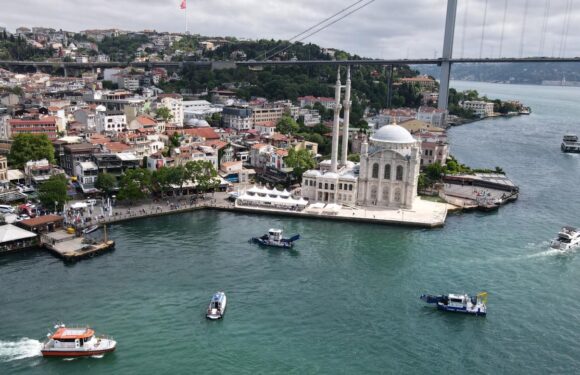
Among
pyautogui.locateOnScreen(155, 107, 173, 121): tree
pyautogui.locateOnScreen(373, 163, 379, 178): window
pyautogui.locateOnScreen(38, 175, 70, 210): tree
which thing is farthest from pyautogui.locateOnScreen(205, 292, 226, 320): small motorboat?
pyautogui.locateOnScreen(155, 107, 173, 121): tree

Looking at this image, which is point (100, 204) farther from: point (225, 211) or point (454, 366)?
point (454, 366)

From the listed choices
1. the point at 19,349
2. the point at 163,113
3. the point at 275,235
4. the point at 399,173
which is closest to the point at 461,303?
the point at 275,235

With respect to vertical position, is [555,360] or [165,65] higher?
[165,65]

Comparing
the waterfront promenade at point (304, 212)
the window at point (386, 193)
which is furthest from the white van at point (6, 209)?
the window at point (386, 193)

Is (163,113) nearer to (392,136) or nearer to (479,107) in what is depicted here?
(392,136)

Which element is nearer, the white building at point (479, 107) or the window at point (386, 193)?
the window at point (386, 193)

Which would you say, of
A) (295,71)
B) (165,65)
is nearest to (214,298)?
(295,71)

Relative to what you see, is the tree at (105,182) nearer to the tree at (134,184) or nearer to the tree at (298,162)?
the tree at (134,184)
